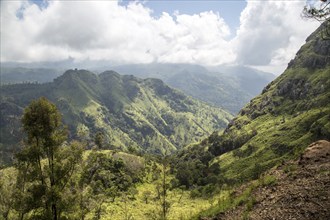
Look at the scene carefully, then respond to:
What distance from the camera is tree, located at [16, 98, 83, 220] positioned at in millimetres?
37719

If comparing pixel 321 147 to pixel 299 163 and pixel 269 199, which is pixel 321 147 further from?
pixel 269 199

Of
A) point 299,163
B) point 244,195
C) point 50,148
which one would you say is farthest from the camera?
point 50,148

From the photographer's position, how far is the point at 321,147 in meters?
36.7

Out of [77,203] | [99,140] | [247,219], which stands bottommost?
[99,140]

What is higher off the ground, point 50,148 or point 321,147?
point 321,147

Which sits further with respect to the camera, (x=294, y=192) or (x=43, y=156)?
(x=43, y=156)

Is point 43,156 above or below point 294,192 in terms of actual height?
below

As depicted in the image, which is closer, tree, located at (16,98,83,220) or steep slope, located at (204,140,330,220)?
steep slope, located at (204,140,330,220)

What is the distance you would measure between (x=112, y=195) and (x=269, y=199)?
14029 centimetres

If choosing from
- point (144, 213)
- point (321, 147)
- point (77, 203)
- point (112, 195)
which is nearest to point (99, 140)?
point (112, 195)

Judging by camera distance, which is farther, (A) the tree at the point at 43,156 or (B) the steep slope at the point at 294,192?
(A) the tree at the point at 43,156

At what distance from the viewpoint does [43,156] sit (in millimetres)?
40625

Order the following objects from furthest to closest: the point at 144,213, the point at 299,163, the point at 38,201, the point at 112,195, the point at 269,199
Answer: the point at 112,195
the point at 144,213
the point at 38,201
the point at 299,163
the point at 269,199

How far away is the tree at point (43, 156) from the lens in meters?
37.7
